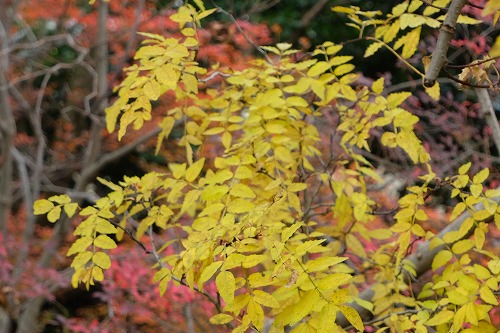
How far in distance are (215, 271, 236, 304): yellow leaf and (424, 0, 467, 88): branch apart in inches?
30.3

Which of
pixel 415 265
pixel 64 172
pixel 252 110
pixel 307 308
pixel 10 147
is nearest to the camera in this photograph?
pixel 307 308

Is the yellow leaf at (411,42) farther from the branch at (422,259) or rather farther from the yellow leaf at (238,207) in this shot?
the yellow leaf at (238,207)

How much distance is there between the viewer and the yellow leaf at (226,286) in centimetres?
147

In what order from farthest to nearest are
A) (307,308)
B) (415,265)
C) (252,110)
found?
(415,265) < (252,110) < (307,308)

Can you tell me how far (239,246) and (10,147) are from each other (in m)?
5.39

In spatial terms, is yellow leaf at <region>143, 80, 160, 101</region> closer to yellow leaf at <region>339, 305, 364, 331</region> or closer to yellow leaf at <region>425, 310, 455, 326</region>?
yellow leaf at <region>339, 305, 364, 331</region>

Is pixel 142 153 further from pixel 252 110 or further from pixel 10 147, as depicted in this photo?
pixel 252 110

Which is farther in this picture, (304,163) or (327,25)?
(327,25)

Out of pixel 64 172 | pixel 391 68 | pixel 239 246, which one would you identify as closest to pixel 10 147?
pixel 64 172

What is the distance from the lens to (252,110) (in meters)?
2.27

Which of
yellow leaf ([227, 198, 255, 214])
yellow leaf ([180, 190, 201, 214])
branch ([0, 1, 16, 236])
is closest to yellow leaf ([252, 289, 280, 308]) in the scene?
yellow leaf ([227, 198, 255, 214])

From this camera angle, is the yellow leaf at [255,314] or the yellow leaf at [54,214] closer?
the yellow leaf at [255,314]

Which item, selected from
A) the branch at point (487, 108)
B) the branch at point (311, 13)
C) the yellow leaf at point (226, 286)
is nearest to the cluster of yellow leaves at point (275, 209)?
the yellow leaf at point (226, 286)

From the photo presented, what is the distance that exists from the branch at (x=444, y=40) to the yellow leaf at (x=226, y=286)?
0.77 m
